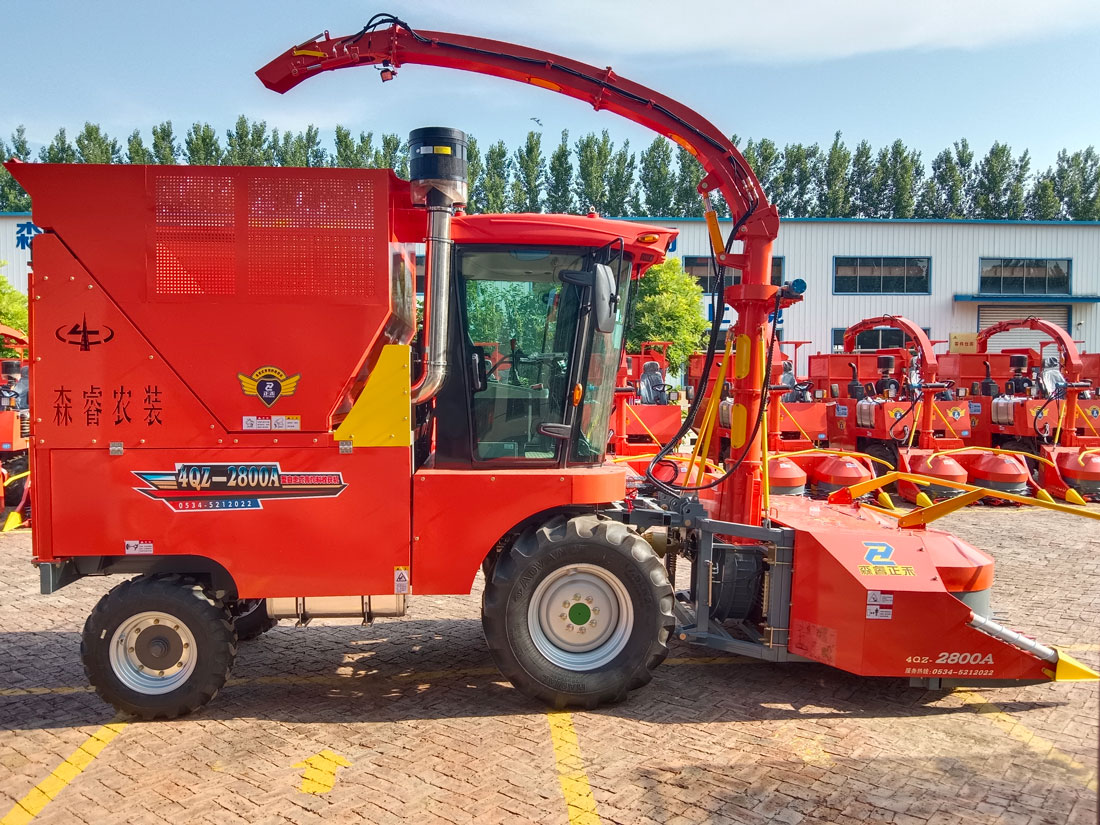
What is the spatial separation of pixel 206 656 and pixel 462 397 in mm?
1976

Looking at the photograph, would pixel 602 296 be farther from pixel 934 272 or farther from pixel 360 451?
pixel 934 272

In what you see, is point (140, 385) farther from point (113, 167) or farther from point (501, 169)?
point (501, 169)

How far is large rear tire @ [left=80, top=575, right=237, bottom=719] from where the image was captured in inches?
177

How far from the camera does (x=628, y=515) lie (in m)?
5.29

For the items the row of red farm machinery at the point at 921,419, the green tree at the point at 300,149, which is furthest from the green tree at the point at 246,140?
the row of red farm machinery at the point at 921,419

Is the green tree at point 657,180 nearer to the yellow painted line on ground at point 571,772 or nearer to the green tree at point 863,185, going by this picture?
the green tree at point 863,185

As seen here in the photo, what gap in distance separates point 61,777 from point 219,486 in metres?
1.53

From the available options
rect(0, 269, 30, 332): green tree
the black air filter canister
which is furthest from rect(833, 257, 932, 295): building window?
the black air filter canister

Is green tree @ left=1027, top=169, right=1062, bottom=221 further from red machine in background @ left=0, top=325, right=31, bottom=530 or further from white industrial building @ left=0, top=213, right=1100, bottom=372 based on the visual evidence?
red machine in background @ left=0, top=325, right=31, bottom=530

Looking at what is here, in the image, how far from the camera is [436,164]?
178 inches

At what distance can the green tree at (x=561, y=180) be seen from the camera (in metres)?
44.7

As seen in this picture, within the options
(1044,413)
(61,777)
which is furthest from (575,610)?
(1044,413)

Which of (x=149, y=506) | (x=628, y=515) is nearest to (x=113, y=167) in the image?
(x=149, y=506)

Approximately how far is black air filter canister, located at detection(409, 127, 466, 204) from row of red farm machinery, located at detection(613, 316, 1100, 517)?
615 cm
